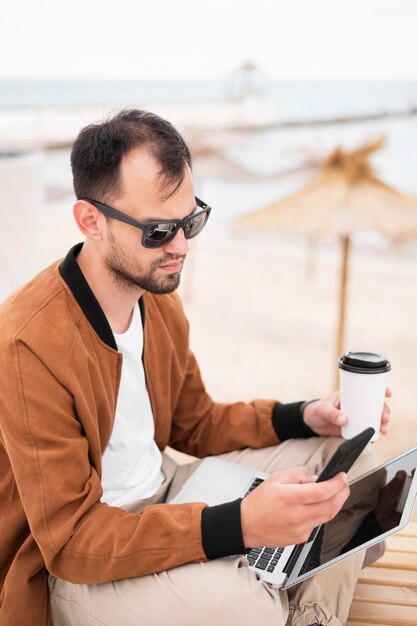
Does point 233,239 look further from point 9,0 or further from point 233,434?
point 9,0

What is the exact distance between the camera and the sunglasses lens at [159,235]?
1601 mm

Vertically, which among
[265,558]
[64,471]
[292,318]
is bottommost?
[292,318]

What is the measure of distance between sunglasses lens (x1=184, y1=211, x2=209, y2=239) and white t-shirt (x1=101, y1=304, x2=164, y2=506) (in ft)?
0.99

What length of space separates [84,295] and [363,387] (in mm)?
670

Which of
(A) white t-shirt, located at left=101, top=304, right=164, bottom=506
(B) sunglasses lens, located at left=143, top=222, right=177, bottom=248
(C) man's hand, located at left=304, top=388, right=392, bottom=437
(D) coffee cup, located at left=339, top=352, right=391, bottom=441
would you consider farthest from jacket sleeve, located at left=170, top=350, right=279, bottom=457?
(B) sunglasses lens, located at left=143, top=222, right=177, bottom=248

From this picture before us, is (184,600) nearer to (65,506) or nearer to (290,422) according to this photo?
(65,506)

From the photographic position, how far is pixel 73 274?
1.64 metres

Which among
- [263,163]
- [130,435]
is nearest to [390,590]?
[130,435]

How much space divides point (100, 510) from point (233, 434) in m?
0.66

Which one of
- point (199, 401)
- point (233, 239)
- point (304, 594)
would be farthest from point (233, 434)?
point (233, 239)

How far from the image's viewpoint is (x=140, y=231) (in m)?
1.61

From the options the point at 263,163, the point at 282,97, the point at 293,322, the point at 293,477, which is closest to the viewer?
the point at 293,477

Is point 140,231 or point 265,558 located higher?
point 140,231

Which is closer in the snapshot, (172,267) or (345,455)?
(345,455)
